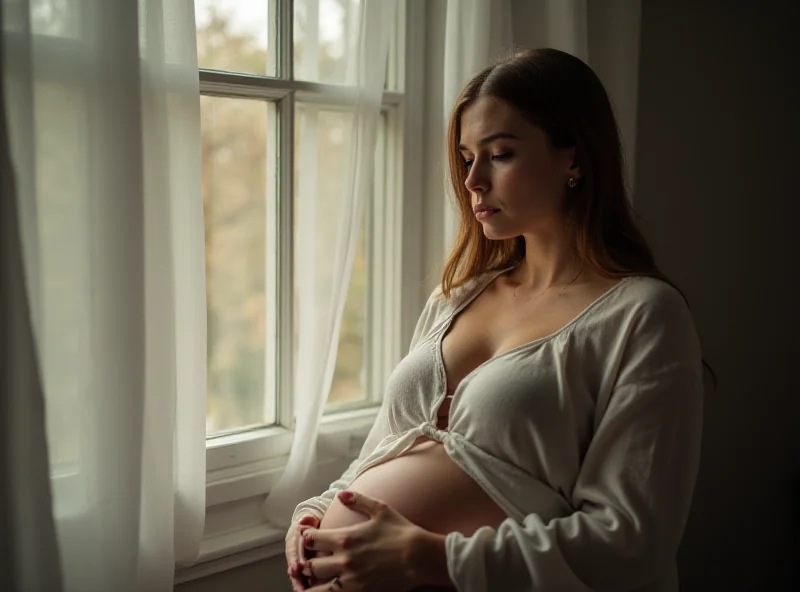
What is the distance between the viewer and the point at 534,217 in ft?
4.18

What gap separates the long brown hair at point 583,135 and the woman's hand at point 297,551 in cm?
62

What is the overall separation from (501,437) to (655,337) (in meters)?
0.26

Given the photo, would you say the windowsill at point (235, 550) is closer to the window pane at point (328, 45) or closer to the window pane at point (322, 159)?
the window pane at point (322, 159)

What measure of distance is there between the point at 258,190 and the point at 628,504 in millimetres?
948

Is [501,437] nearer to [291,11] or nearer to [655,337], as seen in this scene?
[655,337]

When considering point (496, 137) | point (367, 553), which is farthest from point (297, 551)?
point (496, 137)

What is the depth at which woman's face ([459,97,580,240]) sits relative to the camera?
1.23 meters

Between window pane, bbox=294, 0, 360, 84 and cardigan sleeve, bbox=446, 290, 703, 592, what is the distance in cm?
81

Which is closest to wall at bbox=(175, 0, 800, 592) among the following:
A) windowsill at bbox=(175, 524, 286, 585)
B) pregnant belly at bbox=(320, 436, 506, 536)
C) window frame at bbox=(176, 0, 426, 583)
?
window frame at bbox=(176, 0, 426, 583)

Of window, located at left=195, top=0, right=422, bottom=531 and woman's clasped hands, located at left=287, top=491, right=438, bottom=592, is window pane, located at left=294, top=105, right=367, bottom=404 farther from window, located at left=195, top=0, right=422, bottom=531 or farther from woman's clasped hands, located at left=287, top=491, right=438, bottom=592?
woman's clasped hands, located at left=287, top=491, right=438, bottom=592

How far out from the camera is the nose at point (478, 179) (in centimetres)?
126

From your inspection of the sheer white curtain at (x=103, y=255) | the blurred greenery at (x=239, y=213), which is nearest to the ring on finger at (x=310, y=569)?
Answer: the sheer white curtain at (x=103, y=255)

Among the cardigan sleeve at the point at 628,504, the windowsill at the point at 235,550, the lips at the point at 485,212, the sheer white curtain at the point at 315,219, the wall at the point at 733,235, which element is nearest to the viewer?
the cardigan sleeve at the point at 628,504

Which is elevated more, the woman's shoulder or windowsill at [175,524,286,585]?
the woman's shoulder
